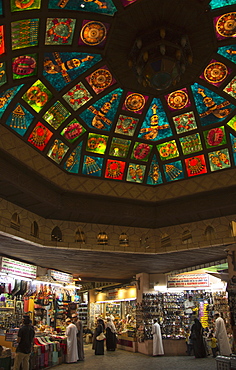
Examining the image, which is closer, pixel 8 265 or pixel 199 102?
pixel 199 102

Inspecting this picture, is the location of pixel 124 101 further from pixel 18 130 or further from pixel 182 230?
pixel 182 230

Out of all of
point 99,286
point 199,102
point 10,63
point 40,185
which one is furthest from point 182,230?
point 99,286

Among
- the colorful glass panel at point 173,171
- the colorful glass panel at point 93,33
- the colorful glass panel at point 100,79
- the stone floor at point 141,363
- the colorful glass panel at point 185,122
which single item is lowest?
the stone floor at point 141,363

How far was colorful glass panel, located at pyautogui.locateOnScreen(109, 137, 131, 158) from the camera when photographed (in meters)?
12.2

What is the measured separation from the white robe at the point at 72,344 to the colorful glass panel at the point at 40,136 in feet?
23.0

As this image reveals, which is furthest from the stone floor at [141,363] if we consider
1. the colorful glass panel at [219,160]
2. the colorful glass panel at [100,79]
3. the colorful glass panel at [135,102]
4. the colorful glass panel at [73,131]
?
the colorful glass panel at [100,79]

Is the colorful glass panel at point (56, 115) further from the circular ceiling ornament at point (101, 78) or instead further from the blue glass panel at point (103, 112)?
the circular ceiling ornament at point (101, 78)

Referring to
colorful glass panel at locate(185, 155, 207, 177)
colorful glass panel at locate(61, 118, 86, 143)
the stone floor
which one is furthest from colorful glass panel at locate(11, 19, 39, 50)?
the stone floor

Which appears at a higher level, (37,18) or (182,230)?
(37,18)

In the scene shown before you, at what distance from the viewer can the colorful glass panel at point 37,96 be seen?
9.54m

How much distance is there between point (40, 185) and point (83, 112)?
2743 mm

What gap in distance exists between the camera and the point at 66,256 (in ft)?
44.7

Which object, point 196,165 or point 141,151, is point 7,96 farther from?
point 196,165

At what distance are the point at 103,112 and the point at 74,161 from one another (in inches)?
78.8
